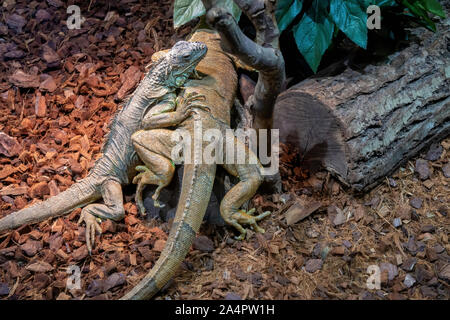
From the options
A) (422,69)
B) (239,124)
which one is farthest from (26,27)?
(422,69)

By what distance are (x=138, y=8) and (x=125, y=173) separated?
250 cm

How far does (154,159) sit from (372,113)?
6.45 ft

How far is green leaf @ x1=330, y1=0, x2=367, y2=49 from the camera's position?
157 inches

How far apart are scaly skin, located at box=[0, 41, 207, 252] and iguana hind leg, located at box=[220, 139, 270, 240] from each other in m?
0.89

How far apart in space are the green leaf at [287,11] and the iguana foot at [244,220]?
5.78 feet

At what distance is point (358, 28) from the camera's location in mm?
3986

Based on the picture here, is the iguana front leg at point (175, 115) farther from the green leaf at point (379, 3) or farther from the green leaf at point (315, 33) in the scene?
the green leaf at point (379, 3)

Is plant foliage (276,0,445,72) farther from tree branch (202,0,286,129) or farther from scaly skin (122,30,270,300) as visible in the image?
scaly skin (122,30,270,300)

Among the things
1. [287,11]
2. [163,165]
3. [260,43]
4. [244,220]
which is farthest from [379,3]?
[163,165]

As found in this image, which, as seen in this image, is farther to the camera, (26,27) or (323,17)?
(26,27)

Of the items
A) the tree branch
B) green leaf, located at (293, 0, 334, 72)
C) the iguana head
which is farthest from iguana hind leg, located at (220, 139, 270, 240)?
green leaf, located at (293, 0, 334, 72)

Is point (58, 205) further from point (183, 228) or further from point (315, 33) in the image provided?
point (315, 33)

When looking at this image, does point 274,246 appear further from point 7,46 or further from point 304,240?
point 7,46

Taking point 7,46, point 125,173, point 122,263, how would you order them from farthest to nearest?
point 7,46 → point 125,173 → point 122,263
